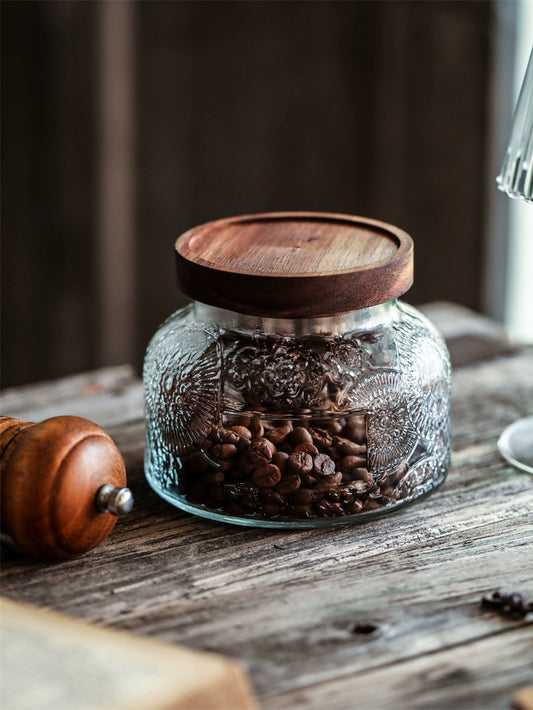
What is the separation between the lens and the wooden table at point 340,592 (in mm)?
554

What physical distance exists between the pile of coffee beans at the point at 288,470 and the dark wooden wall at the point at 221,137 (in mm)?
1279

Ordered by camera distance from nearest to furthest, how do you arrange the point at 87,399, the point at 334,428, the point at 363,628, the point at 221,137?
the point at 363,628
the point at 334,428
the point at 87,399
the point at 221,137

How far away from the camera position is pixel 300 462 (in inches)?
27.3

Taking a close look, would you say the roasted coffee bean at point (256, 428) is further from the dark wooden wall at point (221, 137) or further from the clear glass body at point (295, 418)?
the dark wooden wall at point (221, 137)

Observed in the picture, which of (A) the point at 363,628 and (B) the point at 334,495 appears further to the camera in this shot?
(B) the point at 334,495

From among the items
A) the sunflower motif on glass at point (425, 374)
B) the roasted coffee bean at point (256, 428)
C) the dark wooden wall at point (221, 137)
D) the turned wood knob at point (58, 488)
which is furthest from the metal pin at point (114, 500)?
the dark wooden wall at point (221, 137)

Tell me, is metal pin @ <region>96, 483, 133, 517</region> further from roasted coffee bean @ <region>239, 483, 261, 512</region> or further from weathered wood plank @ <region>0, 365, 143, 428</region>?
weathered wood plank @ <region>0, 365, 143, 428</region>

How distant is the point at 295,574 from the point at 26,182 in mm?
1531

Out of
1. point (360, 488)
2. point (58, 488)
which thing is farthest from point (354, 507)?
point (58, 488)

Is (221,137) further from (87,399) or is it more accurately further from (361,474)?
(361,474)

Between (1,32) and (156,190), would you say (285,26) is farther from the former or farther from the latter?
(1,32)

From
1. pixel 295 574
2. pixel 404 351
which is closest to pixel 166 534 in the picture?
pixel 295 574

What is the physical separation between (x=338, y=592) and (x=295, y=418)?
0.43ft

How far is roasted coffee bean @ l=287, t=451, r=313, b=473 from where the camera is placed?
69 centimetres
